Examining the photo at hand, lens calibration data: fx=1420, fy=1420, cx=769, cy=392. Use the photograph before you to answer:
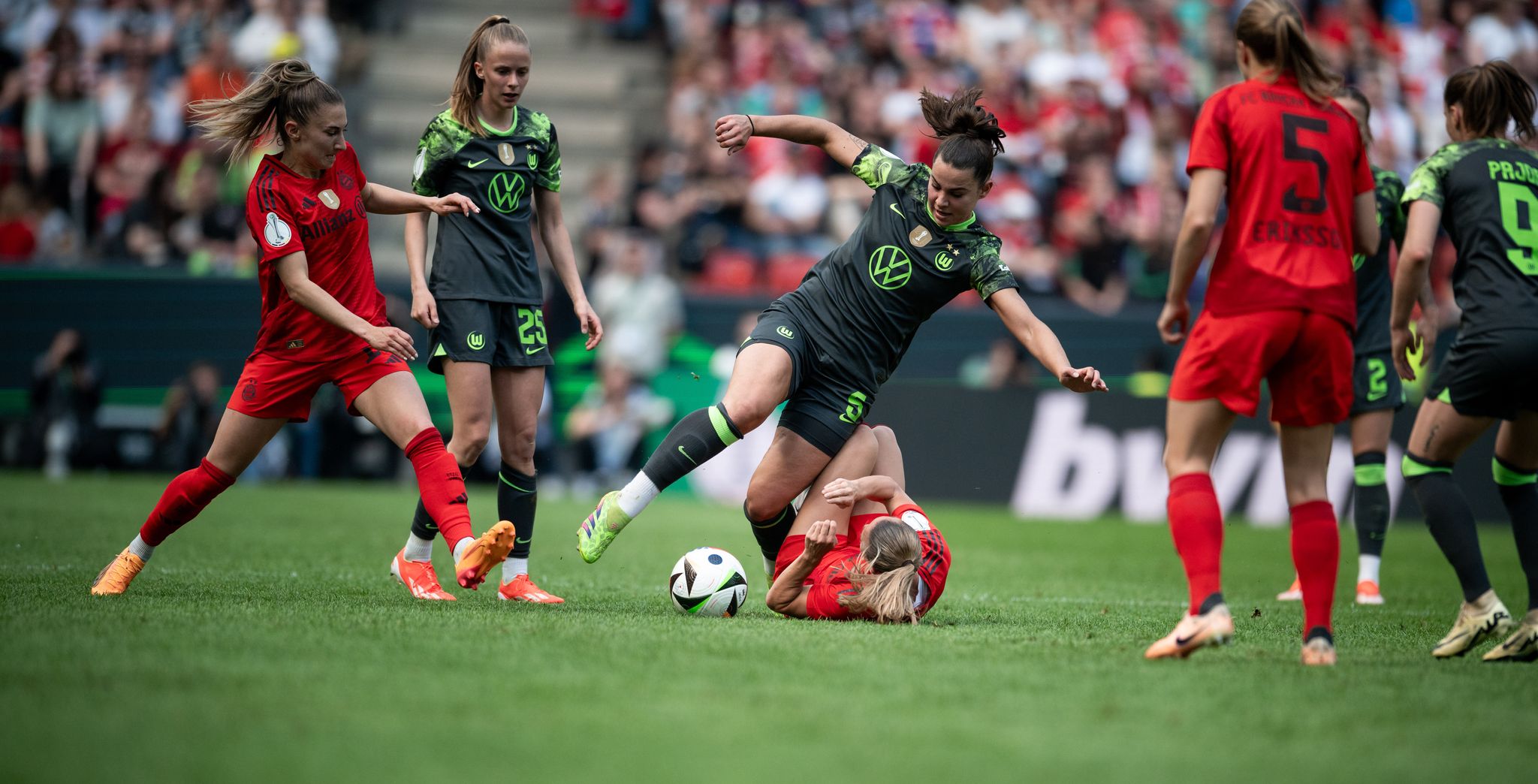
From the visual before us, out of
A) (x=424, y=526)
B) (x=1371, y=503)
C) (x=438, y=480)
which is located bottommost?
(x=424, y=526)

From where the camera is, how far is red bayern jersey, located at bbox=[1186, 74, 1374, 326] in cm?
488

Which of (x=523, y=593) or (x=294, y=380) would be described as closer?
(x=294, y=380)

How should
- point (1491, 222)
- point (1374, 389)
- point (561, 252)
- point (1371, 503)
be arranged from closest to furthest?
point (1491, 222) < point (561, 252) < point (1374, 389) < point (1371, 503)

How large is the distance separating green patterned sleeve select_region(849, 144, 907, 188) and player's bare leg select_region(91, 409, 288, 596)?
2.87 meters

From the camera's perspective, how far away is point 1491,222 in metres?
5.55

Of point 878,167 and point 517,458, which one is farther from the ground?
point 878,167

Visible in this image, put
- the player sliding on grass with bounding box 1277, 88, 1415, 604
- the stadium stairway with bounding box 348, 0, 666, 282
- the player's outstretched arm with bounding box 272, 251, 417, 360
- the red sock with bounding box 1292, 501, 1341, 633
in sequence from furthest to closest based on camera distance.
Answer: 1. the stadium stairway with bounding box 348, 0, 666, 282
2. the player sliding on grass with bounding box 1277, 88, 1415, 604
3. the player's outstretched arm with bounding box 272, 251, 417, 360
4. the red sock with bounding box 1292, 501, 1341, 633

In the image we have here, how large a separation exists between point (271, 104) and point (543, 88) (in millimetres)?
14326

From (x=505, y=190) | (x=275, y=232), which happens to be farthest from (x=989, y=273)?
(x=275, y=232)

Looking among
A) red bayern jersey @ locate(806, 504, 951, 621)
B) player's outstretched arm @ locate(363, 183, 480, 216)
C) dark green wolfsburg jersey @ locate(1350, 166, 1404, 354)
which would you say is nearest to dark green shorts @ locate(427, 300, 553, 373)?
player's outstretched arm @ locate(363, 183, 480, 216)

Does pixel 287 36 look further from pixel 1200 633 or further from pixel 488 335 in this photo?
pixel 1200 633

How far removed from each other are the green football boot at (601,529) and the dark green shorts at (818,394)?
0.99 metres

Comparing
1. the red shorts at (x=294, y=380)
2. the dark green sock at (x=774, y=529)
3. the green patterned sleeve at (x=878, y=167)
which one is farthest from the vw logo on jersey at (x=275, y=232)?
the green patterned sleeve at (x=878, y=167)

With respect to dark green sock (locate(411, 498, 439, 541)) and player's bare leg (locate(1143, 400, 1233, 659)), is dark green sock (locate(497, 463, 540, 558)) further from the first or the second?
player's bare leg (locate(1143, 400, 1233, 659))
